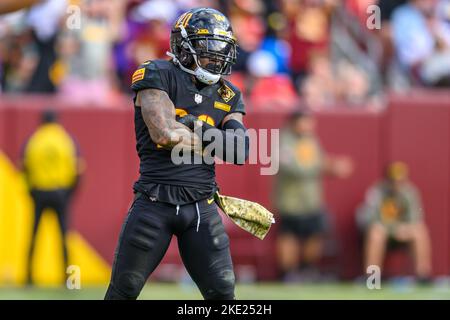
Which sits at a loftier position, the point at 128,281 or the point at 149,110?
the point at 149,110

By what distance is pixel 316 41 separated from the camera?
13.9 metres

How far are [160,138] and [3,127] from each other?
22.5ft

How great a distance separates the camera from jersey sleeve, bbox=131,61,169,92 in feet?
20.3

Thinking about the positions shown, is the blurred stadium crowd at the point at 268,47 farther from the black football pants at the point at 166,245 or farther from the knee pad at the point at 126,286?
the knee pad at the point at 126,286

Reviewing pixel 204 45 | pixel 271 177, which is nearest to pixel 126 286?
pixel 204 45

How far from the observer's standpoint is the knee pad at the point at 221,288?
6.21 meters

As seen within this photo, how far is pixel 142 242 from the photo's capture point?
6.20m

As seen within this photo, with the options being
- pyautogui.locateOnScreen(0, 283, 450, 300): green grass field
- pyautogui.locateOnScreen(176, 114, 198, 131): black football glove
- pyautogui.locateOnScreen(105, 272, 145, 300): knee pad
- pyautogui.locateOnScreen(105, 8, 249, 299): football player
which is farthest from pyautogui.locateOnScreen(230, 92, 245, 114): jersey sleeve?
pyautogui.locateOnScreen(0, 283, 450, 300): green grass field

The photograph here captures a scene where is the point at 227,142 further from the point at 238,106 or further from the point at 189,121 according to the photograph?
the point at 238,106

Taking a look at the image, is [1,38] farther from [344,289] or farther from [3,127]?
[344,289]

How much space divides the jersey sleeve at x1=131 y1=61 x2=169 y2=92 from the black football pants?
2.12 ft

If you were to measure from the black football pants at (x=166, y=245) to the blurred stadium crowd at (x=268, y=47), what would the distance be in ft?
20.3

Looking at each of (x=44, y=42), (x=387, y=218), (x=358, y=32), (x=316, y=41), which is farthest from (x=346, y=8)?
(x=44, y=42)

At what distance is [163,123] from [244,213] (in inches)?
32.0
